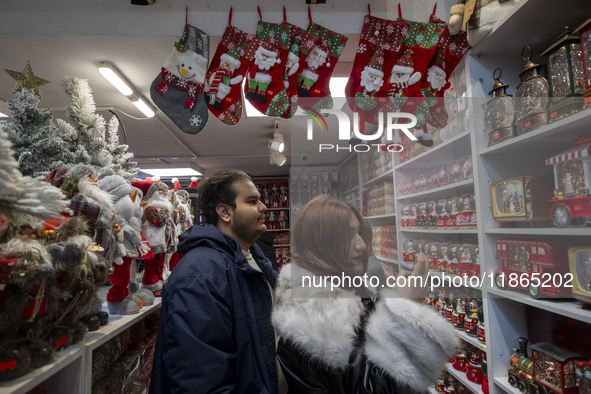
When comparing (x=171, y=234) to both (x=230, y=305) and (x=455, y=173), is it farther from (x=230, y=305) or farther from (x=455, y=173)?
(x=455, y=173)

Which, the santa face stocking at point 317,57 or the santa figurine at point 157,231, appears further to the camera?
the santa face stocking at point 317,57

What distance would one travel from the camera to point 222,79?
2100 mm

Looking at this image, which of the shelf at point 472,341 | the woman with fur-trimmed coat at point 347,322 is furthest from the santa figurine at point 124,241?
the shelf at point 472,341

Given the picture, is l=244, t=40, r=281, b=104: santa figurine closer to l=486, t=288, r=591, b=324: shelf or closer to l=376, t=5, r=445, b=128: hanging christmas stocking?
l=376, t=5, r=445, b=128: hanging christmas stocking

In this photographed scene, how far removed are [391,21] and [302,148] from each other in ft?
5.73

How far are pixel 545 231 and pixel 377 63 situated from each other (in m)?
1.34

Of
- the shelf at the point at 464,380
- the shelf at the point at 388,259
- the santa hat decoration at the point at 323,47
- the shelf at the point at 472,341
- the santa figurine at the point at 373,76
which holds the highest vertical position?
the santa hat decoration at the point at 323,47

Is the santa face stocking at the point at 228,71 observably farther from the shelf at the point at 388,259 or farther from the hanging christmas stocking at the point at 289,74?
the shelf at the point at 388,259

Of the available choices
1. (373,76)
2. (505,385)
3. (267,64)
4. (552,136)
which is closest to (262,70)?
(267,64)

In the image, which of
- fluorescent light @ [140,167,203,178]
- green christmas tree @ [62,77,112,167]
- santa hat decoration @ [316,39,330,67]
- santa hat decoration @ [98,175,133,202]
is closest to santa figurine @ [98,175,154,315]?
santa hat decoration @ [98,175,133,202]

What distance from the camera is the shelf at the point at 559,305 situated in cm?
118

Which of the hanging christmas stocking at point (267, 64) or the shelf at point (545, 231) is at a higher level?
the hanging christmas stocking at point (267, 64)

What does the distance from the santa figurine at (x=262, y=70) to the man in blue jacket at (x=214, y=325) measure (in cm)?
105

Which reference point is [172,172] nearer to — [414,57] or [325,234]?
[414,57]
